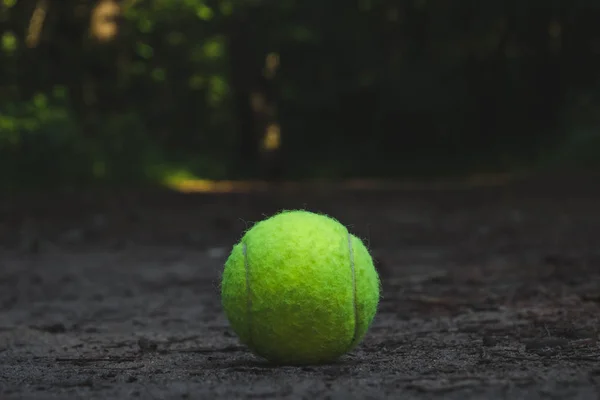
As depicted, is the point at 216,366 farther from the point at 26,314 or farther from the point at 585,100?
the point at 585,100

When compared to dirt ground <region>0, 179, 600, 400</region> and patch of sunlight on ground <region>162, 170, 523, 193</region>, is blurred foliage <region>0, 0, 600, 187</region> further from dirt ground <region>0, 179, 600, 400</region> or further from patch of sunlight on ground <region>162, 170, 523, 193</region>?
dirt ground <region>0, 179, 600, 400</region>

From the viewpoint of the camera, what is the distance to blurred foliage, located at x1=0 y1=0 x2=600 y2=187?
Answer: 1630cm

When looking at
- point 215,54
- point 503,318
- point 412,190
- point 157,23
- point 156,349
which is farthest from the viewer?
point 215,54

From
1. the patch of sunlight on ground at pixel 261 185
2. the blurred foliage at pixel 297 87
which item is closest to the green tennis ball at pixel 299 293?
the blurred foliage at pixel 297 87

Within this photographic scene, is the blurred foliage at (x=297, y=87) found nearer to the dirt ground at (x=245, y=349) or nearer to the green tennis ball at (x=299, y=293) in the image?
the dirt ground at (x=245, y=349)

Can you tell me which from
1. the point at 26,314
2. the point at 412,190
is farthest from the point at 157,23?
the point at 26,314

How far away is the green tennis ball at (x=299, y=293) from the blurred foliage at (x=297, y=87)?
11.4 metres

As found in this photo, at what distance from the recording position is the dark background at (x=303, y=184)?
370cm

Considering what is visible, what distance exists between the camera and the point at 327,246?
142 inches

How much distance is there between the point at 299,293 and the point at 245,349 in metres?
0.81

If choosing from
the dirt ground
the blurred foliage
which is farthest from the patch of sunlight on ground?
the dirt ground

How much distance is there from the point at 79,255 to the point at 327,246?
18.0 ft

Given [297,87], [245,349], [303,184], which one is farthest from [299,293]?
[297,87]

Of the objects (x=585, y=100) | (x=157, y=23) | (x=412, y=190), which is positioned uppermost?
(x=157, y=23)
